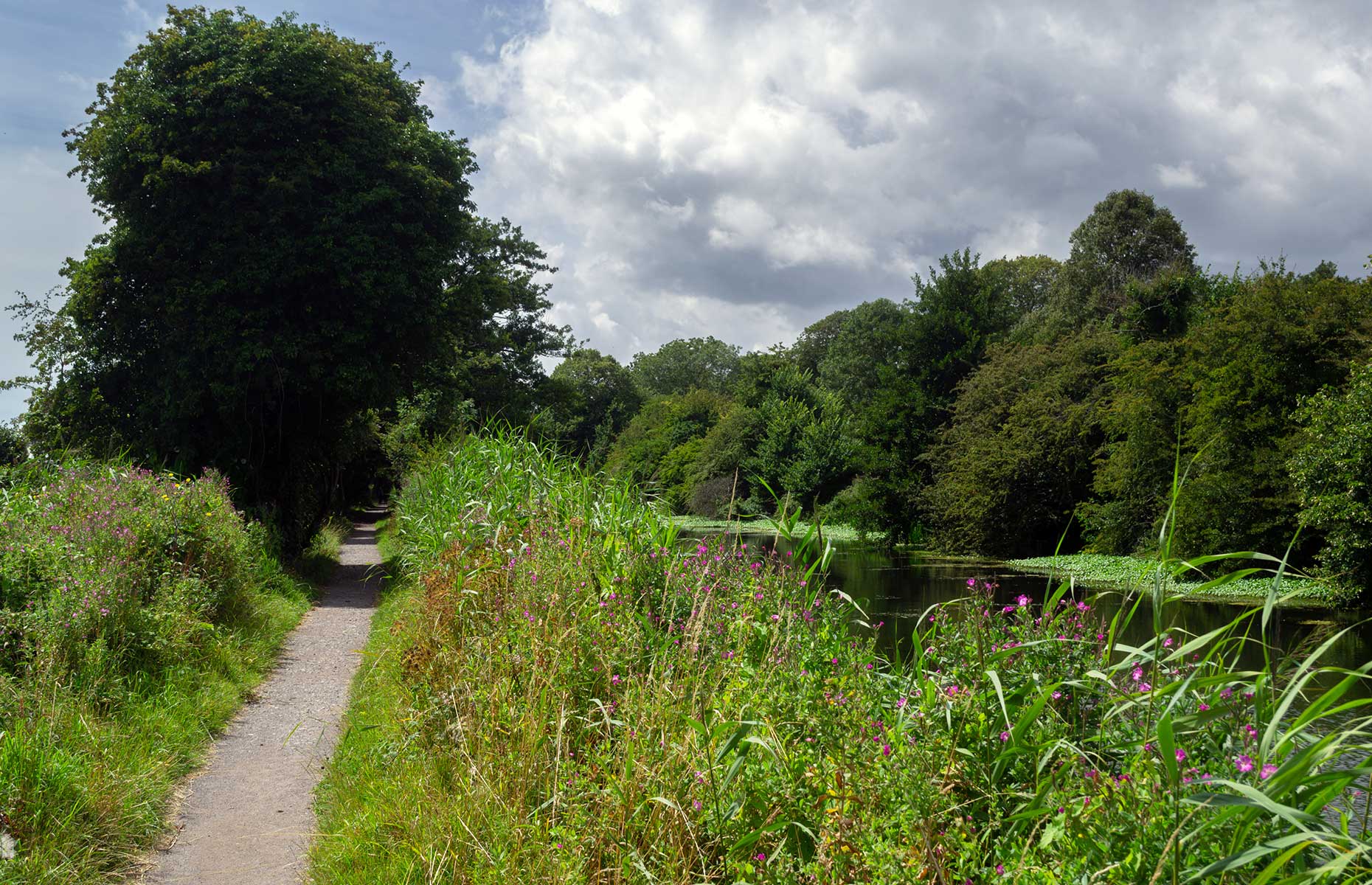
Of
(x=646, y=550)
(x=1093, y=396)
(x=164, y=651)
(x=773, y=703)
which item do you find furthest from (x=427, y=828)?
(x=1093, y=396)

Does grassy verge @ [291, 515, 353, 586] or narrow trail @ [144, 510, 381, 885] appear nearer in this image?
narrow trail @ [144, 510, 381, 885]

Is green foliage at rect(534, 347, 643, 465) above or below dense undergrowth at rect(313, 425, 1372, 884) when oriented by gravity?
above

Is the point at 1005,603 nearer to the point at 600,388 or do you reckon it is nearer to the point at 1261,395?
the point at 1261,395

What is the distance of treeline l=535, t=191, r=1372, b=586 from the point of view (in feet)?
67.1

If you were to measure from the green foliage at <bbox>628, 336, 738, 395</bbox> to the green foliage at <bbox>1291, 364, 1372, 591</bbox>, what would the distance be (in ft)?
287

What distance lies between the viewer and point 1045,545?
1347 inches

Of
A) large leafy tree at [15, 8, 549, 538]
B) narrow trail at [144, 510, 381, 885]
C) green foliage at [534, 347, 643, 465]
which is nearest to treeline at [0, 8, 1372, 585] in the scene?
large leafy tree at [15, 8, 549, 538]

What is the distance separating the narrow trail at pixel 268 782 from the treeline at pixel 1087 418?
3.09 meters

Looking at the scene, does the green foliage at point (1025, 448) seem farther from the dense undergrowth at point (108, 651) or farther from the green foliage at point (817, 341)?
the green foliage at point (817, 341)

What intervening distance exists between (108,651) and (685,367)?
103m

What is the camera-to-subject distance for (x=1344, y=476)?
722 inches

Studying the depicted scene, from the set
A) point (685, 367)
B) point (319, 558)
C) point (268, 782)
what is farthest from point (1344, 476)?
point (685, 367)

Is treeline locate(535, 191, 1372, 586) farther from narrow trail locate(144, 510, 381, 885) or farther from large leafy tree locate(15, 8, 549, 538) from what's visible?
large leafy tree locate(15, 8, 549, 538)

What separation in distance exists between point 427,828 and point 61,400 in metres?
17.1
